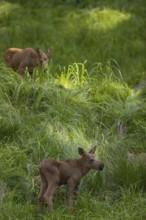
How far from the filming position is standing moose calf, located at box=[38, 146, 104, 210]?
26.2ft

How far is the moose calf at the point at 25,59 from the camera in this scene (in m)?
11.6

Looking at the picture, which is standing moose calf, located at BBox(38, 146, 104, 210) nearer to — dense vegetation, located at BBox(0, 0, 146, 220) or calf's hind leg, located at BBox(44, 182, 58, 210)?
calf's hind leg, located at BBox(44, 182, 58, 210)

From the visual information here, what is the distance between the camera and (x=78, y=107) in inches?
428

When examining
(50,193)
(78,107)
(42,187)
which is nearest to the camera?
(50,193)

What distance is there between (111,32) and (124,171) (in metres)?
6.23

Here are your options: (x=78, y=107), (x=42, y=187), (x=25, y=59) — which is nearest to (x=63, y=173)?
(x=42, y=187)

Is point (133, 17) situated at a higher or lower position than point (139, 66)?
higher

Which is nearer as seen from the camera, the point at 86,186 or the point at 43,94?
the point at 86,186

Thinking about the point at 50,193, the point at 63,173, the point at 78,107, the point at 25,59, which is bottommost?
the point at 50,193

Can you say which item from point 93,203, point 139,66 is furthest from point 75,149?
point 139,66

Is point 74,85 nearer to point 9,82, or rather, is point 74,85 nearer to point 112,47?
point 9,82

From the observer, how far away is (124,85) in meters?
12.1

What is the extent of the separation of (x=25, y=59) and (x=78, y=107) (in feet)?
5.10

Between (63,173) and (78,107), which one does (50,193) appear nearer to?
(63,173)
